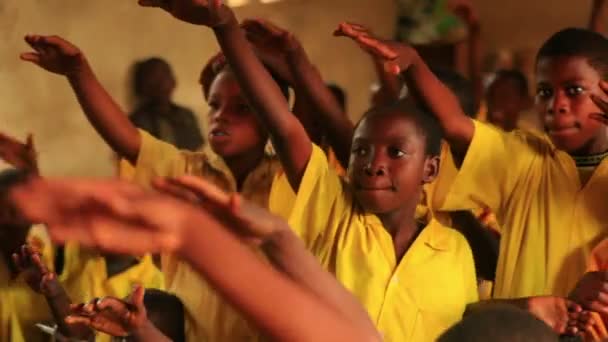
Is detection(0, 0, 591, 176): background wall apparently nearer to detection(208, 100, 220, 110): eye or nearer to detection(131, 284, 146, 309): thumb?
detection(208, 100, 220, 110): eye

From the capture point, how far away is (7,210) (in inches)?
21.5

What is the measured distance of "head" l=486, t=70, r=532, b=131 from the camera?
3.44 m

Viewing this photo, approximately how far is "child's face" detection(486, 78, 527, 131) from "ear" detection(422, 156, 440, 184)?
1.80 metres

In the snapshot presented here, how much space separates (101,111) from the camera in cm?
180

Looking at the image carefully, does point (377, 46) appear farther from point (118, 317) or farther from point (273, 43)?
point (118, 317)

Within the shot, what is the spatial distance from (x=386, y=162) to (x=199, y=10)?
0.41 metres

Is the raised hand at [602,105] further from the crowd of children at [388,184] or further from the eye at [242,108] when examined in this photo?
the eye at [242,108]

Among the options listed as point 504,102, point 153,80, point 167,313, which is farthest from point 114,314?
point 504,102

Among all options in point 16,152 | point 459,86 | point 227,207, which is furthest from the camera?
point 459,86

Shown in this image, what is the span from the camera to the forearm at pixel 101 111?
180cm

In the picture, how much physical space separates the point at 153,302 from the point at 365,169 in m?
0.46

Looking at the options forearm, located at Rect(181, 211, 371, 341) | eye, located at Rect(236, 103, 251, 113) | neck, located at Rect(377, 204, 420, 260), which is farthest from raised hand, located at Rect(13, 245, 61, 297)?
forearm, located at Rect(181, 211, 371, 341)

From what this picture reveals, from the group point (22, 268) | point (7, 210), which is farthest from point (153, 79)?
point (7, 210)

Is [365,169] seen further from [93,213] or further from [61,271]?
[93,213]
